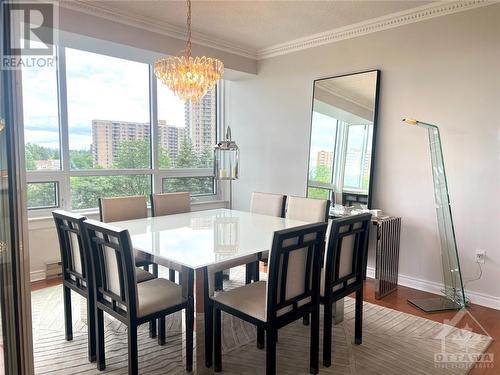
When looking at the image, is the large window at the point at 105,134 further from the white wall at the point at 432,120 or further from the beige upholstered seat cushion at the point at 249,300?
the beige upholstered seat cushion at the point at 249,300

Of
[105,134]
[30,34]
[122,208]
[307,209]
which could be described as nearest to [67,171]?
[105,134]

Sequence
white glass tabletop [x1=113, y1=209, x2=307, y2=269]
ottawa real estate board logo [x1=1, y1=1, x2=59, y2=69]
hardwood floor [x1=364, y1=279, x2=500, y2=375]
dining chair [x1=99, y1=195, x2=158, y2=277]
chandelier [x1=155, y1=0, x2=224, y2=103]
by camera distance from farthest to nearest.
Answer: dining chair [x1=99, y1=195, x2=158, y2=277], chandelier [x1=155, y1=0, x2=224, y2=103], hardwood floor [x1=364, y1=279, x2=500, y2=375], white glass tabletop [x1=113, y1=209, x2=307, y2=269], ottawa real estate board logo [x1=1, y1=1, x2=59, y2=69]

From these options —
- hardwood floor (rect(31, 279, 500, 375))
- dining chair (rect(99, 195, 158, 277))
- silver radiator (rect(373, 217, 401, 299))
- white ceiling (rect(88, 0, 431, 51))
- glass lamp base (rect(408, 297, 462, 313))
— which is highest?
white ceiling (rect(88, 0, 431, 51))

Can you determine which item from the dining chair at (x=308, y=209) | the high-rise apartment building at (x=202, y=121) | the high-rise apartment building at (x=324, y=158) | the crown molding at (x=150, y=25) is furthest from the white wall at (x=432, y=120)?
the high-rise apartment building at (x=202, y=121)

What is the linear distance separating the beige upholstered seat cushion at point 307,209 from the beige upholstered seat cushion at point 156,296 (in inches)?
60.9

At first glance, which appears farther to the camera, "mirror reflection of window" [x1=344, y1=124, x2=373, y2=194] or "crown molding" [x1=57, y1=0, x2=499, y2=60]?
"mirror reflection of window" [x1=344, y1=124, x2=373, y2=194]

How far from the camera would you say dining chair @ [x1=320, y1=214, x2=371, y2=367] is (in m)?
2.30

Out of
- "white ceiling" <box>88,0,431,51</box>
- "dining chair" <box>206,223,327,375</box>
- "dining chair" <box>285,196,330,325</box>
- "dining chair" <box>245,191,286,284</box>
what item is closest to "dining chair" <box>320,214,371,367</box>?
"dining chair" <box>206,223,327,375</box>

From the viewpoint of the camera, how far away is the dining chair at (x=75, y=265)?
2.28 m

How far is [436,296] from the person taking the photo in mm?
3502

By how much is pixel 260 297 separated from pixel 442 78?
2748mm

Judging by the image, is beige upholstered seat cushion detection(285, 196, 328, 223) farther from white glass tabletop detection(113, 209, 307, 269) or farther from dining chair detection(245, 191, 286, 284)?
white glass tabletop detection(113, 209, 307, 269)

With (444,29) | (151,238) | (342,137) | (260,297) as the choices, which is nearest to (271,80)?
(342,137)

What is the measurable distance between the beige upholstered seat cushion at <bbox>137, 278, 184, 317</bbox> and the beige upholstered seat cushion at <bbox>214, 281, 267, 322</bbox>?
254mm
